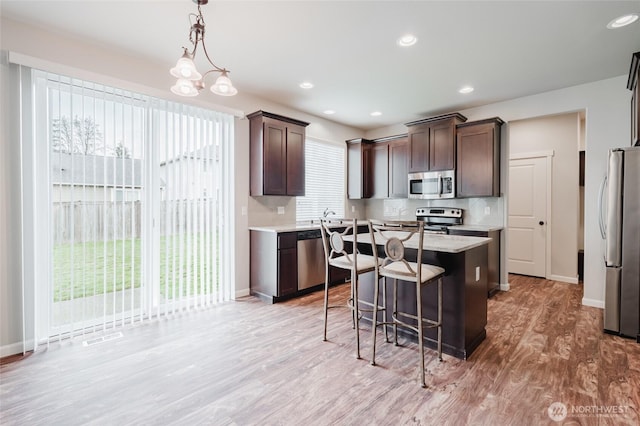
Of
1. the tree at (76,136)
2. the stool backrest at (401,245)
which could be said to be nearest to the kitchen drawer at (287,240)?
the stool backrest at (401,245)

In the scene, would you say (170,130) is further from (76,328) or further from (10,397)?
(10,397)

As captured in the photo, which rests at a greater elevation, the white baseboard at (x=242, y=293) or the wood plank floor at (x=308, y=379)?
the white baseboard at (x=242, y=293)

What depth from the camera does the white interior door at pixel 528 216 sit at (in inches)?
200

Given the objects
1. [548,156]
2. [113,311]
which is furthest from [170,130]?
[548,156]

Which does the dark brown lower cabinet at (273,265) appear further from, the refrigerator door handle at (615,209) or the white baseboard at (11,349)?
the refrigerator door handle at (615,209)

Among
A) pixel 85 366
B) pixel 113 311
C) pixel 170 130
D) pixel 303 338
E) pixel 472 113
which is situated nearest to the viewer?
pixel 85 366

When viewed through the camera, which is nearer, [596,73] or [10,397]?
[10,397]

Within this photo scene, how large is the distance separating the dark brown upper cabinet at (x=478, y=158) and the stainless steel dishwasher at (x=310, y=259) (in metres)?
2.32

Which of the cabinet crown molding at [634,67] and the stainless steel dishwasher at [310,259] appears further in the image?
the stainless steel dishwasher at [310,259]

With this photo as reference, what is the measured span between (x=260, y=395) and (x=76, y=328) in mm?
2114

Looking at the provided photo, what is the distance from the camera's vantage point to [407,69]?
338cm

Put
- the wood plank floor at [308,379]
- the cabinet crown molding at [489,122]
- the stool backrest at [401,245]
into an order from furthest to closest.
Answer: the cabinet crown molding at [489,122]
the stool backrest at [401,245]
the wood plank floor at [308,379]

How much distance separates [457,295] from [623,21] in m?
2.67

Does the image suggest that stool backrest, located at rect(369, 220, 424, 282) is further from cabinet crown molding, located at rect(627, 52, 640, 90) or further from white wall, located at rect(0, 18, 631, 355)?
cabinet crown molding, located at rect(627, 52, 640, 90)
